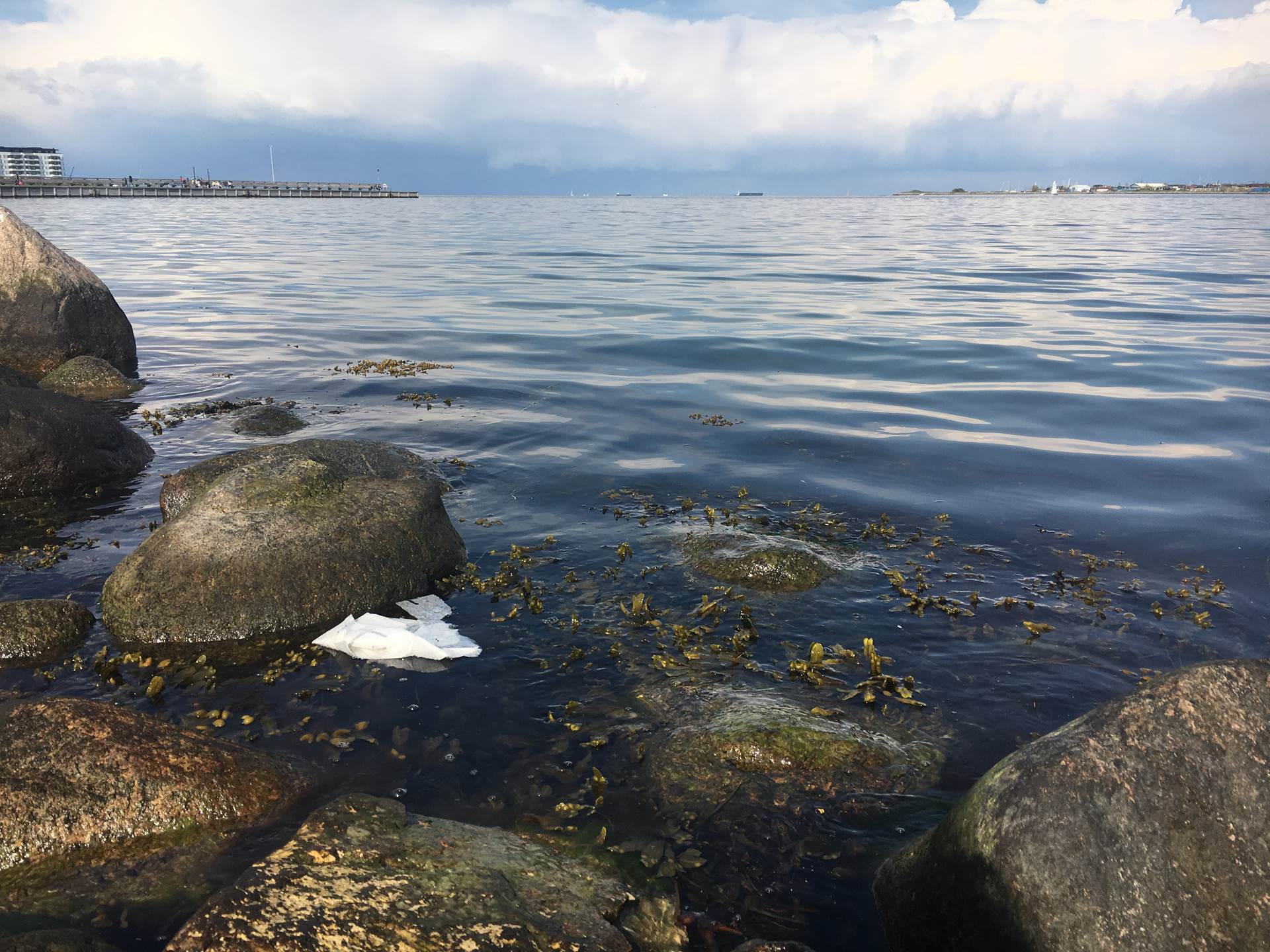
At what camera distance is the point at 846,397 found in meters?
19.5

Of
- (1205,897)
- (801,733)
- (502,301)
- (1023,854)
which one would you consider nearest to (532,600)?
(801,733)

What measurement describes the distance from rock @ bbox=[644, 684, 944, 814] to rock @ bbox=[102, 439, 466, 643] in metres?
3.66

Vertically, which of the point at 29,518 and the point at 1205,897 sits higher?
the point at 1205,897

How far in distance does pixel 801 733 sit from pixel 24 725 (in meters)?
5.25

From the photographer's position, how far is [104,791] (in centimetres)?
541

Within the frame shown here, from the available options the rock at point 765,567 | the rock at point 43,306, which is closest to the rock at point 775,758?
the rock at point 765,567

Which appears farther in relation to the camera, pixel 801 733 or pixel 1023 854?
pixel 801 733

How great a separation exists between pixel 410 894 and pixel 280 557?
196 inches

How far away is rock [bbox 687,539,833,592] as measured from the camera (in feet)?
32.2

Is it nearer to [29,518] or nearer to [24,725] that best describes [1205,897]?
[24,725]

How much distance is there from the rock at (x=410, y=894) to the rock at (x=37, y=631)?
4.46 metres

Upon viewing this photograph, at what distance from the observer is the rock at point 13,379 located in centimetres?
1372

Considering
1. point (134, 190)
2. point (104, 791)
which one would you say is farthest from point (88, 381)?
point (134, 190)

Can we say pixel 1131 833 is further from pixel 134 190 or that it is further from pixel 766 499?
pixel 134 190
